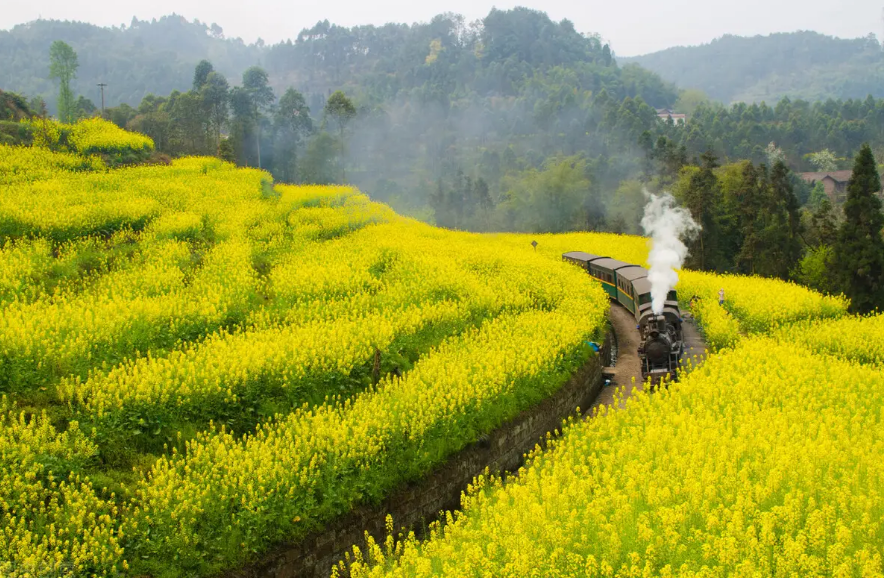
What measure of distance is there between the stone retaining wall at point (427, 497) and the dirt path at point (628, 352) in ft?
6.47

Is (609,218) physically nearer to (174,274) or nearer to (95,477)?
(174,274)

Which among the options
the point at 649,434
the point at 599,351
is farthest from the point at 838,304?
the point at 649,434

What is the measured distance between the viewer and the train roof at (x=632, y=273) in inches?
1181

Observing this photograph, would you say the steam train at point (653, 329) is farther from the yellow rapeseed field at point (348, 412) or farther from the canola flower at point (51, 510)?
the canola flower at point (51, 510)

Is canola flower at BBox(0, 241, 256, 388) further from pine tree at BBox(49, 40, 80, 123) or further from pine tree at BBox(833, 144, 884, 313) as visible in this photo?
pine tree at BBox(49, 40, 80, 123)

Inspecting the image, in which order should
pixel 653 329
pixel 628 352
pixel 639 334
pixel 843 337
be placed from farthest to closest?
pixel 639 334 → pixel 628 352 → pixel 843 337 → pixel 653 329

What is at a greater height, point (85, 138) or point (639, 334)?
point (85, 138)

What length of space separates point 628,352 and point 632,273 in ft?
19.6

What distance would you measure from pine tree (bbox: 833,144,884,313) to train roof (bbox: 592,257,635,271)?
10.5 metres

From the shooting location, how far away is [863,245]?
31.0m

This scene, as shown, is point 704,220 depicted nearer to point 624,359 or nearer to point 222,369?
point 624,359

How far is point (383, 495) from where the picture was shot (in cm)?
1350

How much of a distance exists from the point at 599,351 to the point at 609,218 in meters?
57.2

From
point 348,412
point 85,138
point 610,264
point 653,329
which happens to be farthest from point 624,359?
point 85,138
